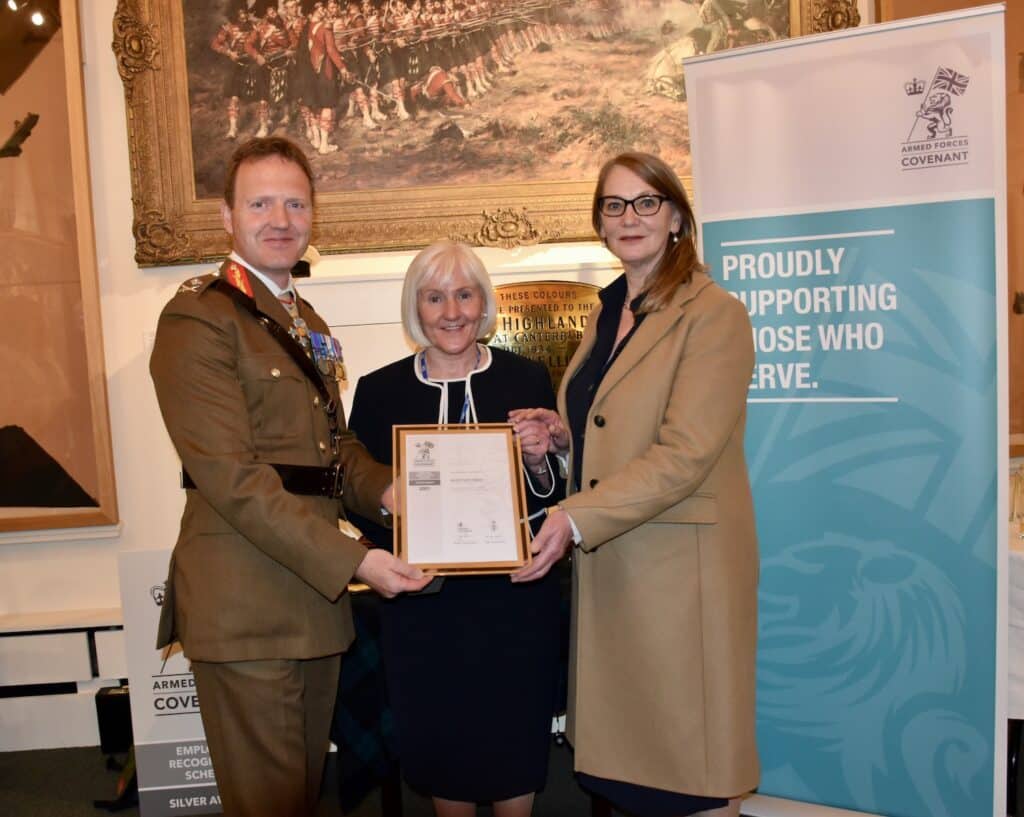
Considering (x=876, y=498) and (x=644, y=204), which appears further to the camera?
(x=876, y=498)

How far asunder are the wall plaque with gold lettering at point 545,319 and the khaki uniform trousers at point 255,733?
7.08 feet

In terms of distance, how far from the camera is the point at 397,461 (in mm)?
2061

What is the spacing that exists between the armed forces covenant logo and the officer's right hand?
1858mm

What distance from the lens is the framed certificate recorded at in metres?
→ 1.94

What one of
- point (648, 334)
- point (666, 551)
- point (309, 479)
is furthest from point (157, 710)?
point (648, 334)

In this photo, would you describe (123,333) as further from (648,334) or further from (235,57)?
Answer: (648,334)

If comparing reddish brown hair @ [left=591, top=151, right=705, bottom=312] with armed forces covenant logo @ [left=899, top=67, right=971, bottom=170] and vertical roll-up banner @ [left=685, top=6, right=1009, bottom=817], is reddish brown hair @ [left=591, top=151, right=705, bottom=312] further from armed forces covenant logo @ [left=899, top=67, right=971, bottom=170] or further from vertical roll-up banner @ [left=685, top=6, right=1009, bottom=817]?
armed forces covenant logo @ [left=899, top=67, right=971, bottom=170]

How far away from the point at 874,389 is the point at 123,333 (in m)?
3.36

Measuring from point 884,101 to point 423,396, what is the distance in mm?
1619

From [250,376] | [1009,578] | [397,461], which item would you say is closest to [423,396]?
[397,461]

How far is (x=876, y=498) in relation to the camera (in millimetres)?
2633

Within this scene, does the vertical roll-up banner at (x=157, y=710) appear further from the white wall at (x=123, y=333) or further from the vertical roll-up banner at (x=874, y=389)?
the vertical roll-up banner at (x=874, y=389)

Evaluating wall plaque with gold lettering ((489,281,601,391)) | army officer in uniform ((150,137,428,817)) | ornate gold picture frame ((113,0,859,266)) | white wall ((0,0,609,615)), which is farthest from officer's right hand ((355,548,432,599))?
ornate gold picture frame ((113,0,859,266))

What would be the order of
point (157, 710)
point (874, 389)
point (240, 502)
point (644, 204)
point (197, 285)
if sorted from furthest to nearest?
1. point (157, 710)
2. point (874, 389)
3. point (644, 204)
4. point (197, 285)
5. point (240, 502)
